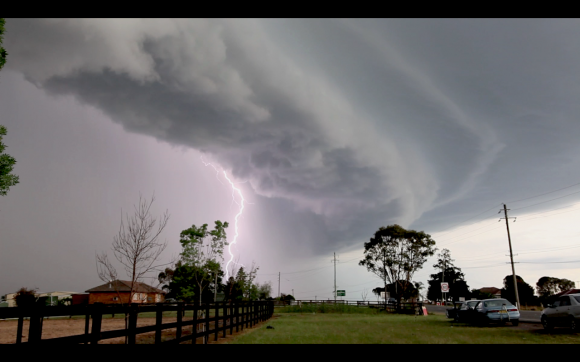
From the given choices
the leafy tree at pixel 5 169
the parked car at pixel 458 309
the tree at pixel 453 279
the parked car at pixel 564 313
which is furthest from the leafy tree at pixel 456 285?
the leafy tree at pixel 5 169

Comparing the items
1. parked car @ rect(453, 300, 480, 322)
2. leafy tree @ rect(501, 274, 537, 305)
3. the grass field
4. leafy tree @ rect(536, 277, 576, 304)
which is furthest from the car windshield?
leafy tree @ rect(536, 277, 576, 304)

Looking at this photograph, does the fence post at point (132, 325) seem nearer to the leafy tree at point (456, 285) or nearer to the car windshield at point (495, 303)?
the car windshield at point (495, 303)

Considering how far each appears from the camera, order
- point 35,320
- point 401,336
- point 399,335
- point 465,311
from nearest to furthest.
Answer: point 35,320
point 401,336
point 399,335
point 465,311

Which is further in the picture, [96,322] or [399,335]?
[399,335]

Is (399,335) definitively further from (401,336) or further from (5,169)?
(5,169)

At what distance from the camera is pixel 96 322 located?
5.08 meters

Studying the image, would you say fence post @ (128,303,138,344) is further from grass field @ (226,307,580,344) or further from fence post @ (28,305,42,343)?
grass field @ (226,307,580,344)

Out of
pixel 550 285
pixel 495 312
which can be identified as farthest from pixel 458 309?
pixel 550 285

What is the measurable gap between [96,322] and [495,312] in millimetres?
19969

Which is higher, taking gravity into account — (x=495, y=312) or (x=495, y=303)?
(x=495, y=303)

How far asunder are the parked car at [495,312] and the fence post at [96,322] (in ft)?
64.4
